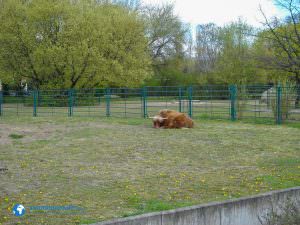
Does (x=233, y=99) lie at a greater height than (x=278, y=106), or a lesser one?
greater

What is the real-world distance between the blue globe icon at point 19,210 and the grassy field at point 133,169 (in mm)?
70

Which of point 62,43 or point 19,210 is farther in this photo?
point 62,43

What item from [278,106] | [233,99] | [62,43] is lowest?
[278,106]

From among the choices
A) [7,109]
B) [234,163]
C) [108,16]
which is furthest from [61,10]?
[234,163]

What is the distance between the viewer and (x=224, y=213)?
196 inches

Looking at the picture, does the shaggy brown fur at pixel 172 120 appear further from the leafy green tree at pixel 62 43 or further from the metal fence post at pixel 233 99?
the leafy green tree at pixel 62 43

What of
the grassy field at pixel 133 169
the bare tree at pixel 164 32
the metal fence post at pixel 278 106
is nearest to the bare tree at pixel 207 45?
the bare tree at pixel 164 32

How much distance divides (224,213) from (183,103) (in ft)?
55.4

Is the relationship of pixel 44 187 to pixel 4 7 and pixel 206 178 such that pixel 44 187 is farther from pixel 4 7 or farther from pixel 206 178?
pixel 4 7

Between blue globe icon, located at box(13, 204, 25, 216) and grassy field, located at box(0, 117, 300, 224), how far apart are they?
0.23 feet

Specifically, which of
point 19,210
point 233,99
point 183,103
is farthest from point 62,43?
point 19,210

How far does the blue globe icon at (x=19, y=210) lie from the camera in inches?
194

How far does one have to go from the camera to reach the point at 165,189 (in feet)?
20.6

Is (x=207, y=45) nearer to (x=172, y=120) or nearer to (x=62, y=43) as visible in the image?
(x=62, y=43)
